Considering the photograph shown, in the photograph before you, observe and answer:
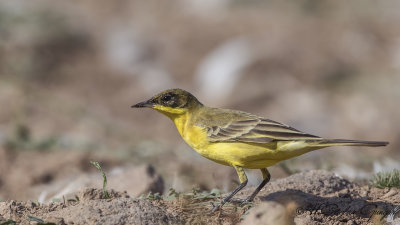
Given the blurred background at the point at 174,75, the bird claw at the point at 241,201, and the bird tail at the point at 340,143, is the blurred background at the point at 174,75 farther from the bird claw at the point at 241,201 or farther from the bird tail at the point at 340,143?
the bird tail at the point at 340,143

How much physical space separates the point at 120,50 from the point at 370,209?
14508mm

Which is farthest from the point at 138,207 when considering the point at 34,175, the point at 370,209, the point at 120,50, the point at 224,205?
the point at 120,50

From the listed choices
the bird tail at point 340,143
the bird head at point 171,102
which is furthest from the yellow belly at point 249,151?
the bird head at point 171,102

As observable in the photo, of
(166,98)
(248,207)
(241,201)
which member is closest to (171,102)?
(166,98)

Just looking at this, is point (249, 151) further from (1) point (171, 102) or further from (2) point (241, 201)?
(1) point (171, 102)

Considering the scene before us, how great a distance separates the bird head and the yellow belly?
0.59 m

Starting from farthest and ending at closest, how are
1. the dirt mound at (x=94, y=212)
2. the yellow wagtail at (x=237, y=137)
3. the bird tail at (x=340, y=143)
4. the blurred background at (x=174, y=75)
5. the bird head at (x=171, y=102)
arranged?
the blurred background at (x=174, y=75)
the bird head at (x=171, y=102)
the yellow wagtail at (x=237, y=137)
the bird tail at (x=340, y=143)
the dirt mound at (x=94, y=212)

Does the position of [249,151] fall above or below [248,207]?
above

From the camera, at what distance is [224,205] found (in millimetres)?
6199

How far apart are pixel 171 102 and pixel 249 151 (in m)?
1.23

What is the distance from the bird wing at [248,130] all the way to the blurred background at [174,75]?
2924 mm

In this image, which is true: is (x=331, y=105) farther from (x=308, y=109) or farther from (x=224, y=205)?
(x=224, y=205)

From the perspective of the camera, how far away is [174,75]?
18.9 m

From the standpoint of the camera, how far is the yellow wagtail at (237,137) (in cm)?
611
